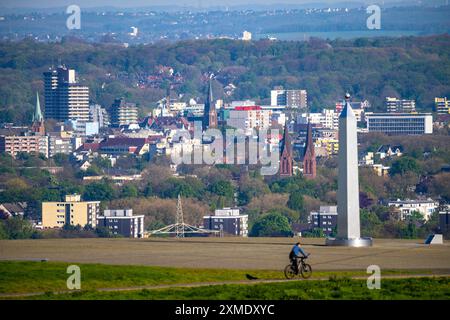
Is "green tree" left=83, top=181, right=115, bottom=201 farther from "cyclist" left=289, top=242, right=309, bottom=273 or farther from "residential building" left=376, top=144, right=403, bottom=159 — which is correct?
"cyclist" left=289, top=242, right=309, bottom=273

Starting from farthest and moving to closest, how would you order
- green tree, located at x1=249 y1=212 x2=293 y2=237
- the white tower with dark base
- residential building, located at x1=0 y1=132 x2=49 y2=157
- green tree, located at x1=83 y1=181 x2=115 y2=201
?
residential building, located at x1=0 y1=132 x2=49 y2=157
green tree, located at x1=83 y1=181 x2=115 y2=201
green tree, located at x1=249 y1=212 x2=293 y2=237
the white tower with dark base

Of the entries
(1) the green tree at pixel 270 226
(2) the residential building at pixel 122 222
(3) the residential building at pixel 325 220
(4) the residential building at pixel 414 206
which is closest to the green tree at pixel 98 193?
(4) the residential building at pixel 414 206

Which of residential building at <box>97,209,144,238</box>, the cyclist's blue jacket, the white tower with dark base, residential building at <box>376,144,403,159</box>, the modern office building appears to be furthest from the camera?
residential building at <box>376,144,403,159</box>

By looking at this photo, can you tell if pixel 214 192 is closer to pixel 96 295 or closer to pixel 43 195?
pixel 43 195

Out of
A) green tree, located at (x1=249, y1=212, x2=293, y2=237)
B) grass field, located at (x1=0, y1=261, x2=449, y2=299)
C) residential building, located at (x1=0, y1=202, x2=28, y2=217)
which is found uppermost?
grass field, located at (x1=0, y1=261, x2=449, y2=299)

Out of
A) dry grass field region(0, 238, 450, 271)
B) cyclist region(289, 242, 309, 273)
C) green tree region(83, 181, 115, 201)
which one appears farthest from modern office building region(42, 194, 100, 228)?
cyclist region(289, 242, 309, 273)

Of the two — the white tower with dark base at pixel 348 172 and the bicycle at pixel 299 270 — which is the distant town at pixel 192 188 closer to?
the white tower with dark base at pixel 348 172

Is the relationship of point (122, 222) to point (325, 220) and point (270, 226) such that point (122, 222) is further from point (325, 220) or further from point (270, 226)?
point (325, 220)
